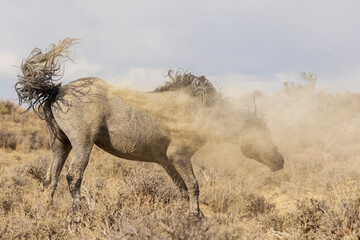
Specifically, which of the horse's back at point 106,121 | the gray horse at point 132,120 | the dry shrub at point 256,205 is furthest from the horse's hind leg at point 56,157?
the dry shrub at point 256,205

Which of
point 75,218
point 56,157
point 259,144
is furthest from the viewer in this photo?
point 259,144

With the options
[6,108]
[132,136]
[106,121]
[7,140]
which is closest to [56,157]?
[106,121]

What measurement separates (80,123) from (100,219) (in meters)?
1.39

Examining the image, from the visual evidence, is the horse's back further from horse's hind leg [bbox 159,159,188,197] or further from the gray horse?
horse's hind leg [bbox 159,159,188,197]

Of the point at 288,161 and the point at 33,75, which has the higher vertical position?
the point at 33,75

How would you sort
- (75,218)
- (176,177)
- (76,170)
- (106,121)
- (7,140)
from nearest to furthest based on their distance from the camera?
(75,218) → (76,170) → (106,121) → (176,177) → (7,140)

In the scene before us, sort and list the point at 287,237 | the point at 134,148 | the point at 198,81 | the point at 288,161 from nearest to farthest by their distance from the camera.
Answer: the point at 287,237 → the point at 134,148 → the point at 198,81 → the point at 288,161

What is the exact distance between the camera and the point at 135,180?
5309 mm

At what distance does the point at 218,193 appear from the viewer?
6.89 meters

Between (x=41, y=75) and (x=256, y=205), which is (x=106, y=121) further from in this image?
(x=256, y=205)

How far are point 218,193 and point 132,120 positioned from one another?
2789 mm

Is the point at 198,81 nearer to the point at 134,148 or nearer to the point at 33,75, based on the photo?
the point at 134,148

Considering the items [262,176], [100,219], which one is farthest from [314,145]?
[100,219]

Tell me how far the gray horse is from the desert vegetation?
0.40m
